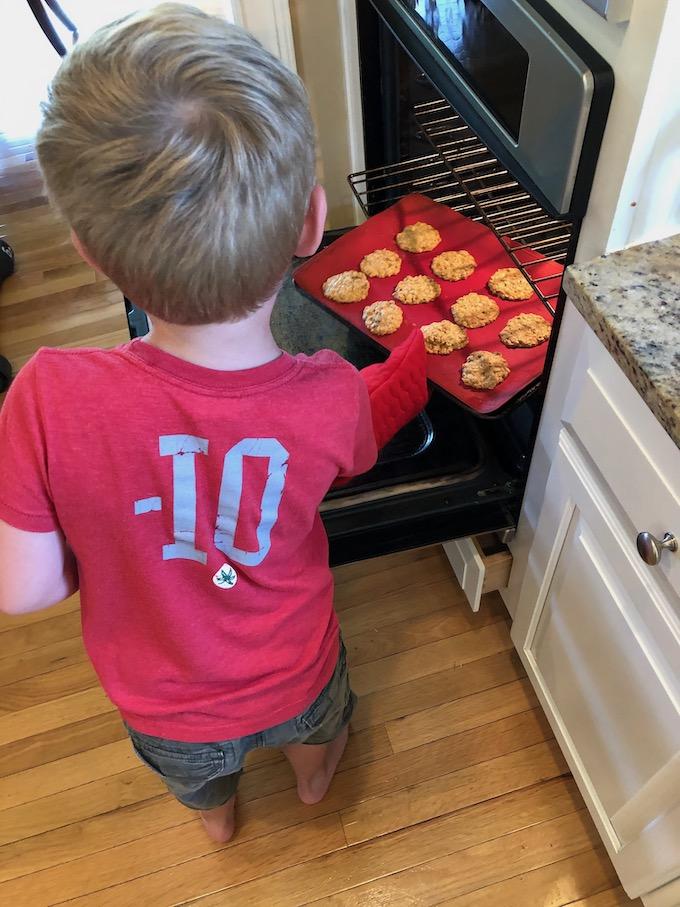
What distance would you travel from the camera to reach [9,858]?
1225 mm

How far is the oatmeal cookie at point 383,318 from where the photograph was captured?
125 centimetres

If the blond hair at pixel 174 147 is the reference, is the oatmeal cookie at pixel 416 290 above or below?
below

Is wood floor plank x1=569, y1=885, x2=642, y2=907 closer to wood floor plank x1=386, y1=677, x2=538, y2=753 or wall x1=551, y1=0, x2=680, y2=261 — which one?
wood floor plank x1=386, y1=677, x2=538, y2=753

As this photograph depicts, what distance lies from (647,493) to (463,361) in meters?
0.50

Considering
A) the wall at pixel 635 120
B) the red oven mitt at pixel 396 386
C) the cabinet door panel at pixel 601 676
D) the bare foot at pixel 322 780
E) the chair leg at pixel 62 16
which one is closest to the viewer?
the wall at pixel 635 120

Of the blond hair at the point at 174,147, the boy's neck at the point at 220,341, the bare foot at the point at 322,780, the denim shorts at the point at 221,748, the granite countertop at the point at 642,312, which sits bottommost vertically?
the bare foot at the point at 322,780

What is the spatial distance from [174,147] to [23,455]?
0.29 meters

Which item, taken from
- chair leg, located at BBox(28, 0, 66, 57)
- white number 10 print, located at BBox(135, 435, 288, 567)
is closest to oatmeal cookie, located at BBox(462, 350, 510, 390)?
white number 10 print, located at BBox(135, 435, 288, 567)

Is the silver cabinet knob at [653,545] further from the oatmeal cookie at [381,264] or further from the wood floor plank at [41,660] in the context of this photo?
the wood floor plank at [41,660]

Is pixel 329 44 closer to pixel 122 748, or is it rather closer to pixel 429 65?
pixel 429 65

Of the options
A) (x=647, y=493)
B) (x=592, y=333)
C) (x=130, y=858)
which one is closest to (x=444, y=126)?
(x=592, y=333)

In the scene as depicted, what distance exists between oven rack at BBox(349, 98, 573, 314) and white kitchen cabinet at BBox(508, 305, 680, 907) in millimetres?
279

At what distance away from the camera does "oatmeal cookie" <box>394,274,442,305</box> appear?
1.29 m

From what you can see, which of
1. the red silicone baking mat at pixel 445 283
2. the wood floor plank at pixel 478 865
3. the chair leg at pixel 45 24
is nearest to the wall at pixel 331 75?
the red silicone baking mat at pixel 445 283
